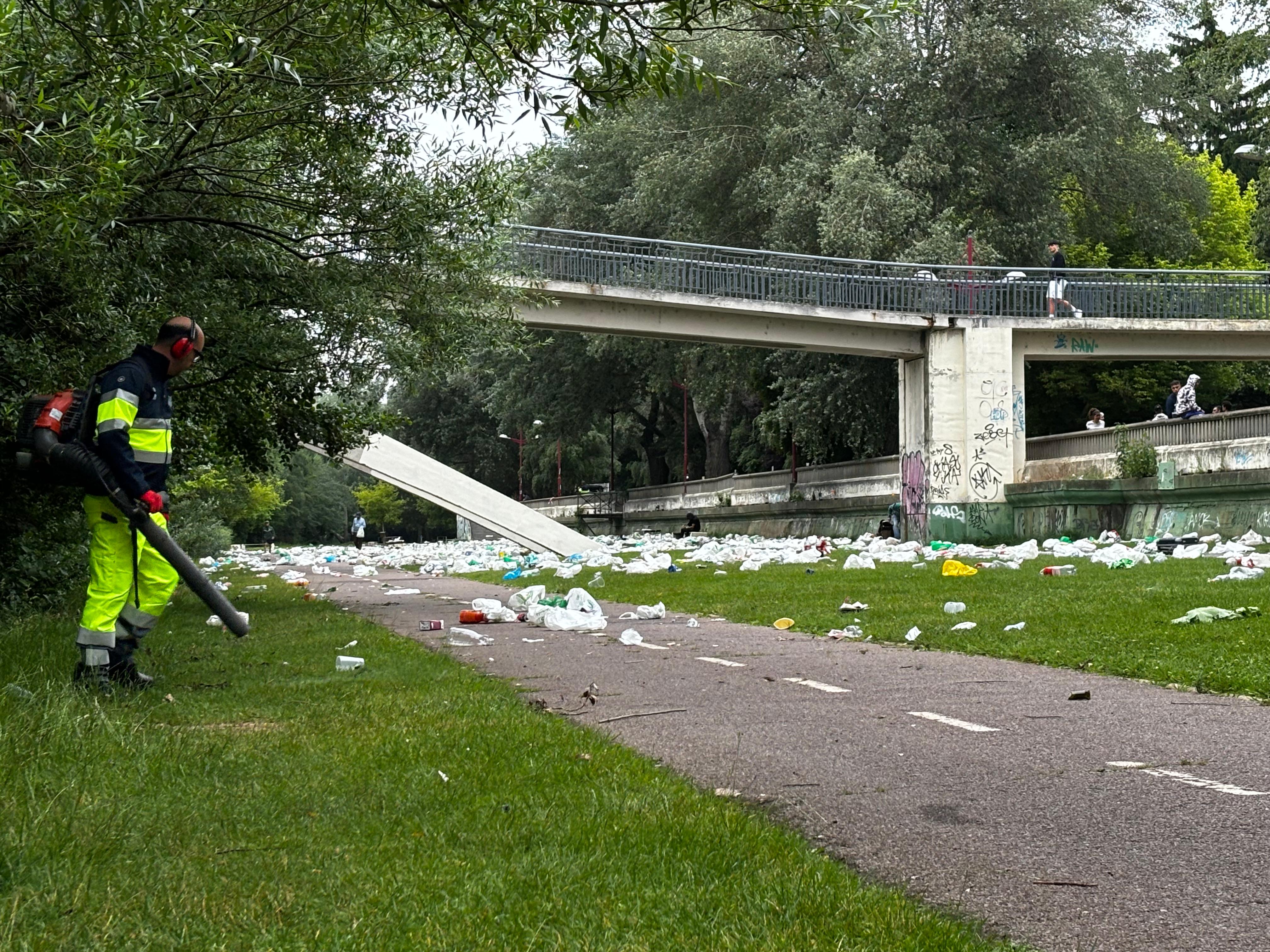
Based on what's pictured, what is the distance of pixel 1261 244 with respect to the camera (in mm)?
56469

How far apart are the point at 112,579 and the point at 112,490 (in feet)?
1.70

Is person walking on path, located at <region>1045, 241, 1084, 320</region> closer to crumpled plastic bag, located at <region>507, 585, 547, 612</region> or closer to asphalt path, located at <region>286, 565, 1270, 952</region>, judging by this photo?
crumpled plastic bag, located at <region>507, 585, 547, 612</region>

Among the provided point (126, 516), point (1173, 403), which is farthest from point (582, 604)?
point (1173, 403)

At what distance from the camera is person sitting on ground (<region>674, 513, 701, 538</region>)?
1930 inches

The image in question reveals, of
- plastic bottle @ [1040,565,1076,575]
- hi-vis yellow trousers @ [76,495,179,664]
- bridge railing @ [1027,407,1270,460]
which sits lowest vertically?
plastic bottle @ [1040,565,1076,575]

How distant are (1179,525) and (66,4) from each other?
77.9 feet

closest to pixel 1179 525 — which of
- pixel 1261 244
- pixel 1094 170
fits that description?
pixel 1094 170

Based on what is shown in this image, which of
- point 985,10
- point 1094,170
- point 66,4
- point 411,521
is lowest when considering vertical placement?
point 411,521

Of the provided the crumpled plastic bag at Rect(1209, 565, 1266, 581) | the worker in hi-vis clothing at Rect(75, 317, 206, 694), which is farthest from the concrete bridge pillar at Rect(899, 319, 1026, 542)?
the worker in hi-vis clothing at Rect(75, 317, 206, 694)

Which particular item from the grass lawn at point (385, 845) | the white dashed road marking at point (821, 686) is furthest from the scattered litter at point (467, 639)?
the grass lawn at point (385, 845)

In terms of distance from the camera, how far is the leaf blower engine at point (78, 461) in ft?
23.4

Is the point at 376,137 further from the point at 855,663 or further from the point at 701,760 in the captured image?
the point at 701,760

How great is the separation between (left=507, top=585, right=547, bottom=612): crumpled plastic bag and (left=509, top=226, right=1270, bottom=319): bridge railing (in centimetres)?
1518

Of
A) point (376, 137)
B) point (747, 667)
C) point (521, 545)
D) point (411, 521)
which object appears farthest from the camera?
point (411, 521)
